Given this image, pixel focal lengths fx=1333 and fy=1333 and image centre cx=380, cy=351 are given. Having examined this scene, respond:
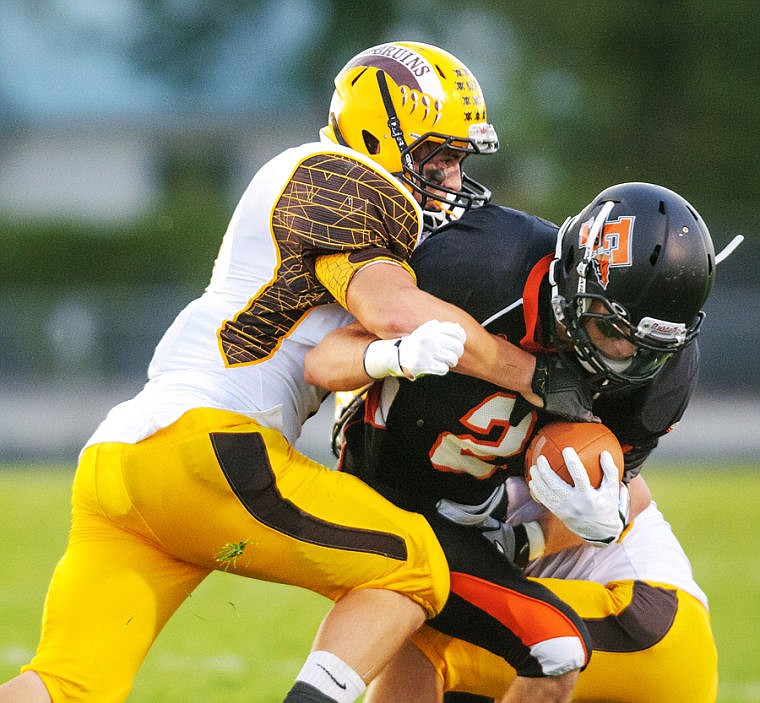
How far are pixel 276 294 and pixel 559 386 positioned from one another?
0.76m

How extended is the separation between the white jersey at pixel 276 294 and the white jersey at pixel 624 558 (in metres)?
0.89

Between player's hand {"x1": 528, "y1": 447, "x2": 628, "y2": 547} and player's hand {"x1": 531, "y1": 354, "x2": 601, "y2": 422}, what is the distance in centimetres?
12

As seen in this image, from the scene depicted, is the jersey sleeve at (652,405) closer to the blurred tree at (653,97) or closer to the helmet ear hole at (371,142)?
the helmet ear hole at (371,142)

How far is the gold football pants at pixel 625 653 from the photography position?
12.7 ft

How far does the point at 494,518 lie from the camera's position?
3.91 meters

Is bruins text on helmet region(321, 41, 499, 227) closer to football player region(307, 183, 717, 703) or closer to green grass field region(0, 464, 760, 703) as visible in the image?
football player region(307, 183, 717, 703)

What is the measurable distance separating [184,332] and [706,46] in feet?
75.0

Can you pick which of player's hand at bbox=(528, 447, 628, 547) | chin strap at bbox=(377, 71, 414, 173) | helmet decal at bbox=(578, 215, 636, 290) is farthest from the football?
chin strap at bbox=(377, 71, 414, 173)

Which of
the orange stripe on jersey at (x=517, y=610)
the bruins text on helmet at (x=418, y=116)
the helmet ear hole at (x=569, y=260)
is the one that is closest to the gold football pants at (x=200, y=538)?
the orange stripe on jersey at (x=517, y=610)

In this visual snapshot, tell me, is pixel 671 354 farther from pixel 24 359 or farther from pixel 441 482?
pixel 24 359

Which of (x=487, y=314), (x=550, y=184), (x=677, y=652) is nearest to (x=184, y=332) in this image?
(x=487, y=314)

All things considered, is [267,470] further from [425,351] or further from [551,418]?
[551,418]

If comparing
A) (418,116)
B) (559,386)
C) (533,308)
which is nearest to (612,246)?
(533,308)

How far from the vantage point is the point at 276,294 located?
343 cm
